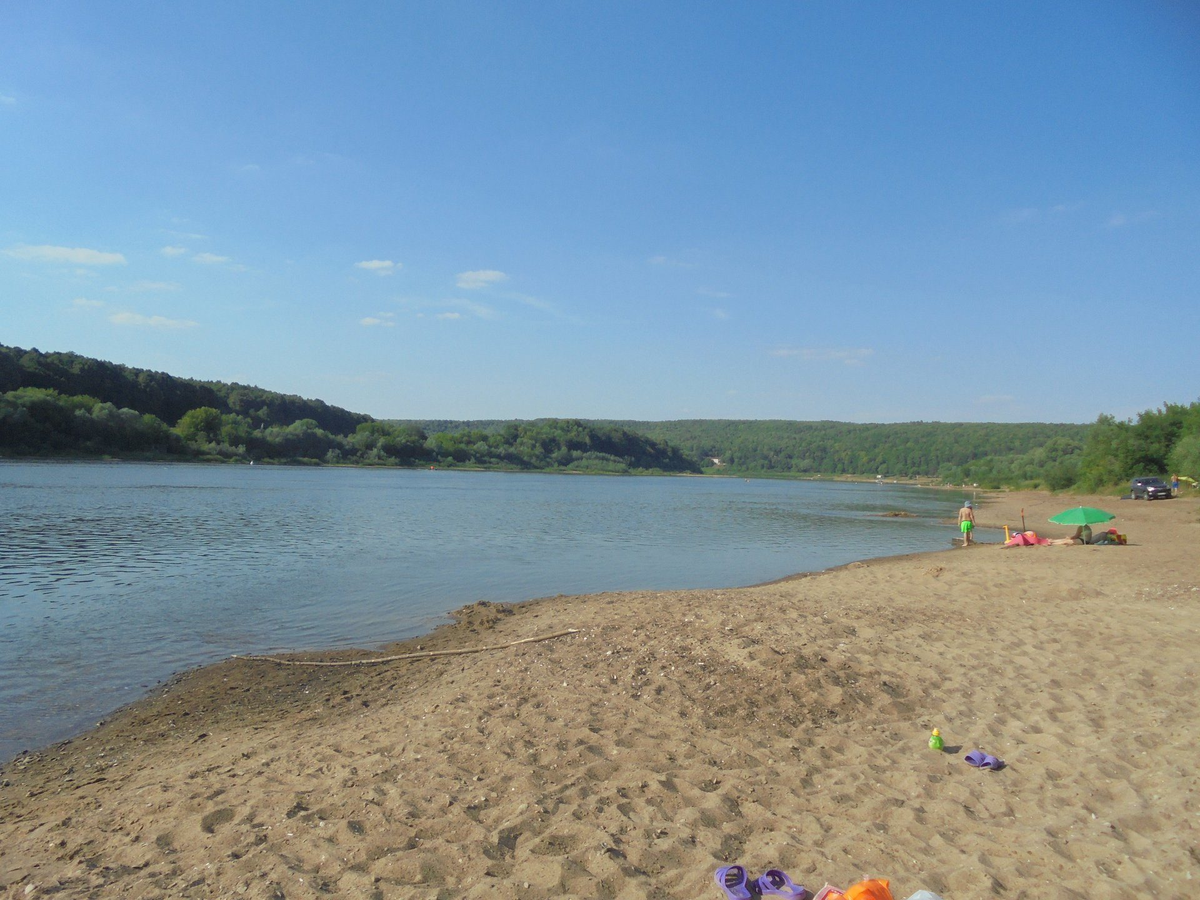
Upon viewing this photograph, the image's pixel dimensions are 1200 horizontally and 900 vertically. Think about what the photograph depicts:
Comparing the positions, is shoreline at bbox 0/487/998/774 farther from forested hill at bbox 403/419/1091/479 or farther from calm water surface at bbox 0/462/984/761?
forested hill at bbox 403/419/1091/479

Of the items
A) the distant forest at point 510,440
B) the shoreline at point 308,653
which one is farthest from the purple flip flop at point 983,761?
the distant forest at point 510,440

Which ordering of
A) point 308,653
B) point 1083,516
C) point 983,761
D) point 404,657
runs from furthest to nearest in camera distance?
1. point 1083,516
2. point 308,653
3. point 404,657
4. point 983,761

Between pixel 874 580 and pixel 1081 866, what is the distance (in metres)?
12.2

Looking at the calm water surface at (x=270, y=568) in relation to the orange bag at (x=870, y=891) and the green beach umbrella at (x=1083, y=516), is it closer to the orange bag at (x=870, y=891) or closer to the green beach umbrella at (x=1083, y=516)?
the green beach umbrella at (x=1083, y=516)

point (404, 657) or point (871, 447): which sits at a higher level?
point (871, 447)

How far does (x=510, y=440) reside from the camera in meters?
157

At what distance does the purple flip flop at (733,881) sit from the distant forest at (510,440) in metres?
48.2

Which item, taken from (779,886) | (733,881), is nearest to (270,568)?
(733,881)

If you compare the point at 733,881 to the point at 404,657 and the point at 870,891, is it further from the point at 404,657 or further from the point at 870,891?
the point at 404,657

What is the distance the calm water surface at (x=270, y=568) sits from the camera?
1038 centimetres

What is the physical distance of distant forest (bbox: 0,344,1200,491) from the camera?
60.4 m

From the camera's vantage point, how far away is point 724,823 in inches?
189

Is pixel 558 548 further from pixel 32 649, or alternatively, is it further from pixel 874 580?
pixel 32 649

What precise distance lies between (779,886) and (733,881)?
26 cm
